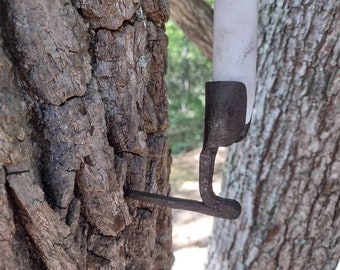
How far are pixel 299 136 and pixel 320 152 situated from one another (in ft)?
0.27

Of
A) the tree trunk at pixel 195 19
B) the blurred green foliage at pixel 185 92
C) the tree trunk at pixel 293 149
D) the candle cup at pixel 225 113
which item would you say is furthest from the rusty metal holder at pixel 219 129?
the blurred green foliage at pixel 185 92

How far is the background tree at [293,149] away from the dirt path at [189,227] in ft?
4.11

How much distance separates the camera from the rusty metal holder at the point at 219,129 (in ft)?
2.36

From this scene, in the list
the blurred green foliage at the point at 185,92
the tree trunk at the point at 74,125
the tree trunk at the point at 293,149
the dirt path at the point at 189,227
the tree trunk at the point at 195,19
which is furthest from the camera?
the blurred green foliage at the point at 185,92

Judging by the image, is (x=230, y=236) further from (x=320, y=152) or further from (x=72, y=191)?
(x=72, y=191)

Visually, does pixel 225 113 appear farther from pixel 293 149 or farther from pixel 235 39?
pixel 293 149

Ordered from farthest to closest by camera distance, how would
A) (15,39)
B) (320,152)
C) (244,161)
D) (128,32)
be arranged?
(244,161), (320,152), (128,32), (15,39)

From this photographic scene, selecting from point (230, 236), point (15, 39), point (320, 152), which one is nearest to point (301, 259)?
point (230, 236)

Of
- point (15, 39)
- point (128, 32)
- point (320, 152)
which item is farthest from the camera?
point (320, 152)

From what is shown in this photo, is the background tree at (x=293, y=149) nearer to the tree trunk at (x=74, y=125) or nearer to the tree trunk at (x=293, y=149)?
the tree trunk at (x=293, y=149)

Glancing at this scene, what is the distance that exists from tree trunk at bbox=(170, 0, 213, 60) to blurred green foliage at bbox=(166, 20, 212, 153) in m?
3.80

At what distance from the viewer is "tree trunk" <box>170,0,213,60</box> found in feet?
7.30

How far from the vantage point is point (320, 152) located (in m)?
1.42

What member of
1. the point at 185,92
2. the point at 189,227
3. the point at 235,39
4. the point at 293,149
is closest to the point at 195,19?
the point at 293,149
